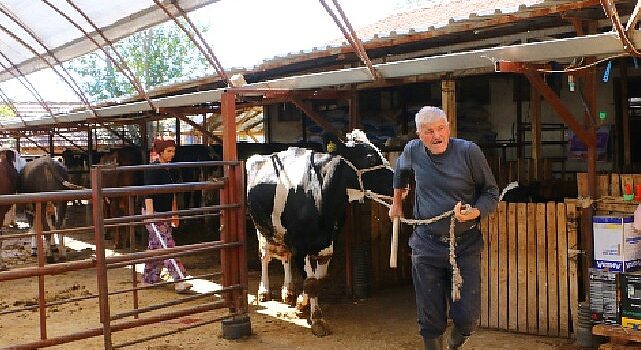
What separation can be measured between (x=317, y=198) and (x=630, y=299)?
3.23 m

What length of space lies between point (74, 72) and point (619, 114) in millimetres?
30918

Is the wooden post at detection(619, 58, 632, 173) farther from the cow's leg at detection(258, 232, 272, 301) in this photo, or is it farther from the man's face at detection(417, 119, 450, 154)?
the man's face at detection(417, 119, 450, 154)

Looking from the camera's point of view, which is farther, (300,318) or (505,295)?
(300,318)

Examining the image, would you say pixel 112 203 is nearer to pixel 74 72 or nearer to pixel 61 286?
pixel 61 286

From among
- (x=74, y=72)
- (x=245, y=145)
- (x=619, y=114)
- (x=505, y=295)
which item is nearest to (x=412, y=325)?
(x=505, y=295)

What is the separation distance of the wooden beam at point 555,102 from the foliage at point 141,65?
29818mm

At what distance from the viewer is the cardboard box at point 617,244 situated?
18.6 ft

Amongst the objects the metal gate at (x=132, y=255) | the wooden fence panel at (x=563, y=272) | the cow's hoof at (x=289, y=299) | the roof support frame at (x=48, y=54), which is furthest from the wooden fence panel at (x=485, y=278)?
the roof support frame at (x=48, y=54)

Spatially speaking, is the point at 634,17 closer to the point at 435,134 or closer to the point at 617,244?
the point at 435,134

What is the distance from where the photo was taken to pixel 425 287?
15.4 feet

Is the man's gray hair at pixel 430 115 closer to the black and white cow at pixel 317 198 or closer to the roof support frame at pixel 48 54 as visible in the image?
the black and white cow at pixel 317 198

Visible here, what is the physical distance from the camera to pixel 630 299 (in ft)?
18.2

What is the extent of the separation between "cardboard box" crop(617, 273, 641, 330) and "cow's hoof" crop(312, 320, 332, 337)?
2836mm

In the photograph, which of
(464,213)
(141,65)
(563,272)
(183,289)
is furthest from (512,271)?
(141,65)
